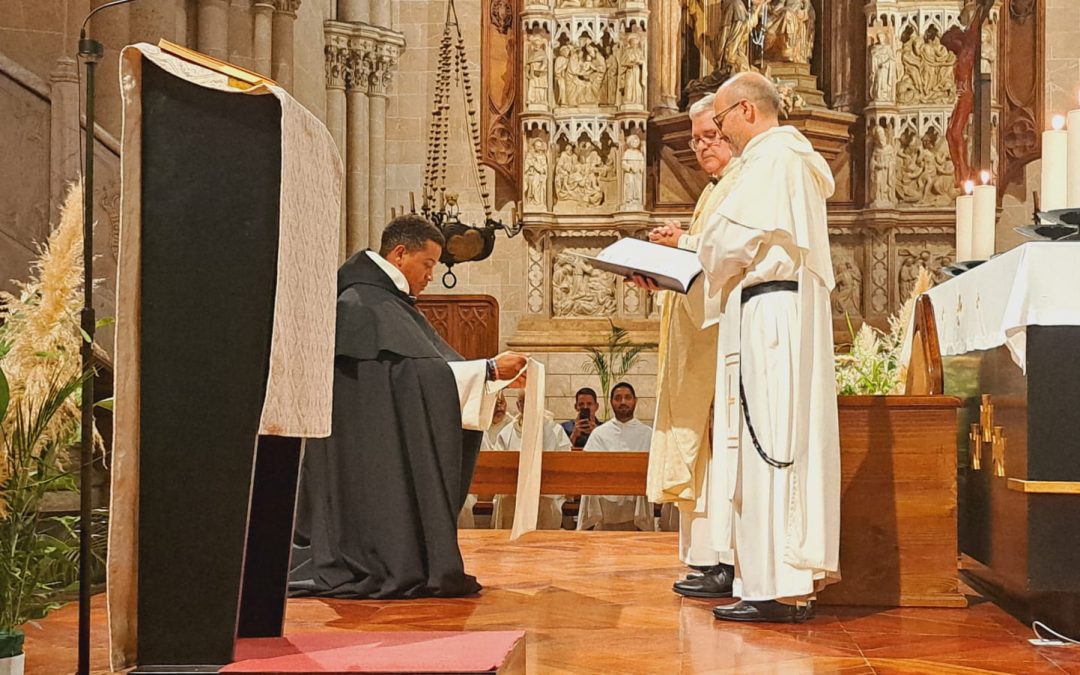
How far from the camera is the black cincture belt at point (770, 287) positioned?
498cm

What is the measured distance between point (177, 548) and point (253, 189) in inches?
31.8

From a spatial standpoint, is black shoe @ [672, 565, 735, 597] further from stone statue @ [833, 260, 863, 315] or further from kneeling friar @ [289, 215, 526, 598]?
stone statue @ [833, 260, 863, 315]

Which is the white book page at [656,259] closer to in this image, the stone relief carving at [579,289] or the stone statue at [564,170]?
the stone relief carving at [579,289]

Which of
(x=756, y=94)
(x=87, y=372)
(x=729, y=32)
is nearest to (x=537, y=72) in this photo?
(x=729, y=32)

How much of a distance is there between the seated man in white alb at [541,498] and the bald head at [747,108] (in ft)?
13.2

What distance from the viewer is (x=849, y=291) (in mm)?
13016

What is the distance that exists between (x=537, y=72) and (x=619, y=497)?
5.14 metres

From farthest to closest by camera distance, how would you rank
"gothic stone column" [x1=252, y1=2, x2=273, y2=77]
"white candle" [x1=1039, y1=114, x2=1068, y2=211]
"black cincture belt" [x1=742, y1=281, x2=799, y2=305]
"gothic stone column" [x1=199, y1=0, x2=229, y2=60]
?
"gothic stone column" [x1=252, y1=2, x2=273, y2=77]
"gothic stone column" [x1=199, y1=0, x2=229, y2=60]
"black cincture belt" [x1=742, y1=281, x2=799, y2=305]
"white candle" [x1=1039, y1=114, x2=1068, y2=211]

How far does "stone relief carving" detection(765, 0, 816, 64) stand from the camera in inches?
510

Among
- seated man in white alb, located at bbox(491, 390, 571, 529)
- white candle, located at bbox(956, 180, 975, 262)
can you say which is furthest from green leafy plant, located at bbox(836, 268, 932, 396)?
seated man in white alb, located at bbox(491, 390, 571, 529)

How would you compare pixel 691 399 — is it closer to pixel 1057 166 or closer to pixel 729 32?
pixel 1057 166

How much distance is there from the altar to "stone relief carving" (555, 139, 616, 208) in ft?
27.1

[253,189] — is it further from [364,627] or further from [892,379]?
[892,379]

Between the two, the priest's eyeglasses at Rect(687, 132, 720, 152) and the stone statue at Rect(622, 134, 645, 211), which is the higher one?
the stone statue at Rect(622, 134, 645, 211)
